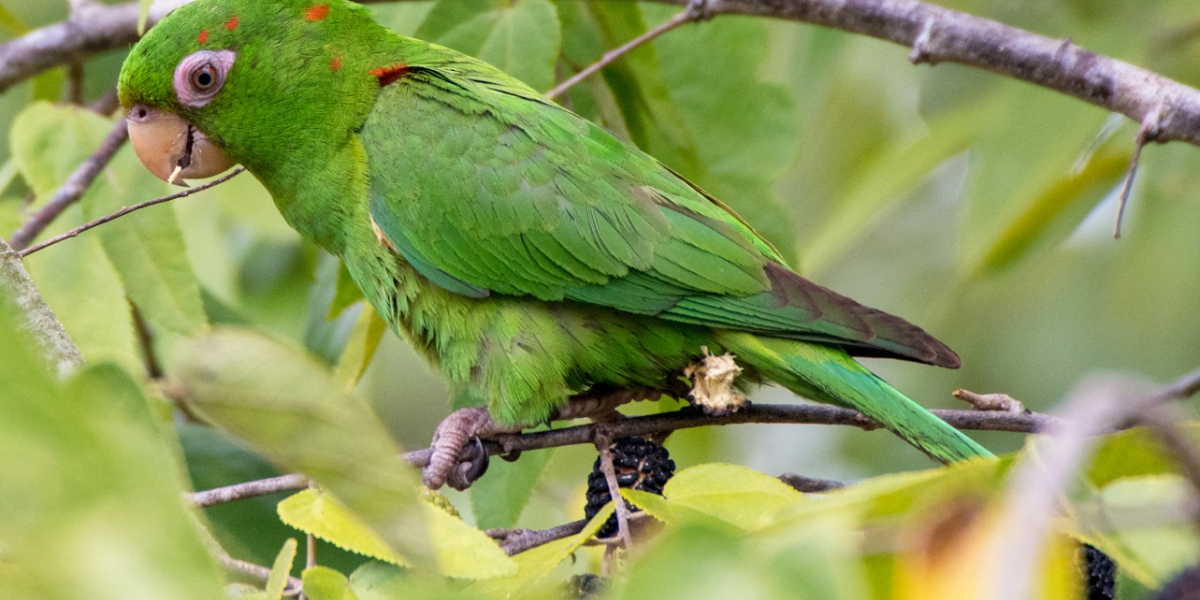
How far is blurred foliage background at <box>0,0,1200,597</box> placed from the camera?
246cm

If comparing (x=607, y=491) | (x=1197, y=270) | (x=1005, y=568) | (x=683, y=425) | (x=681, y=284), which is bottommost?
(x=1005, y=568)

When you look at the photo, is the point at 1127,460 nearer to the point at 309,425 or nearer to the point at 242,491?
the point at 309,425

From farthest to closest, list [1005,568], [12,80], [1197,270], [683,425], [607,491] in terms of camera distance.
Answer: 1. [1197,270]
2. [12,80]
3. [683,425]
4. [607,491]
5. [1005,568]

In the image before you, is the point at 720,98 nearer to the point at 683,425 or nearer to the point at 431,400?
the point at 683,425

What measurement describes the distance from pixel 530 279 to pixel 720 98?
0.78m

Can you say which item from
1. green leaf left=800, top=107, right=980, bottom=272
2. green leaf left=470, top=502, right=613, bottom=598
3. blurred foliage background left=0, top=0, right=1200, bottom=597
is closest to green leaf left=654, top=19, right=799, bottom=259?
blurred foliage background left=0, top=0, right=1200, bottom=597

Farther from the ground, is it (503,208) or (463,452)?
(503,208)

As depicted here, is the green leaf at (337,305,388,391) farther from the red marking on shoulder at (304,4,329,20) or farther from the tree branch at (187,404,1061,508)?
the red marking on shoulder at (304,4,329,20)

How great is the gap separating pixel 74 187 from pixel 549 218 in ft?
3.58

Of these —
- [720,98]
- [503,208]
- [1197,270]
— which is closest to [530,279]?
[503,208]

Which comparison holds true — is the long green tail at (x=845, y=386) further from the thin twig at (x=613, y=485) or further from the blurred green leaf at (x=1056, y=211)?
the blurred green leaf at (x=1056, y=211)

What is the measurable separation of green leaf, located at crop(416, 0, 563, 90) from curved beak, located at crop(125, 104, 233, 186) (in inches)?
23.9

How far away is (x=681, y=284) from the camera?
7.38 ft

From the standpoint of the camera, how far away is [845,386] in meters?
2.07
